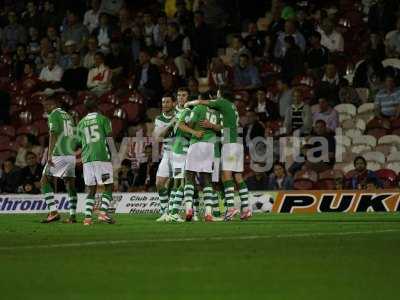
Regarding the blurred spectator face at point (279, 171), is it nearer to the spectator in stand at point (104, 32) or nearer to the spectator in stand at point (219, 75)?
the spectator in stand at point (219, 75)

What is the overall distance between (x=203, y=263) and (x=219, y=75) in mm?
15650

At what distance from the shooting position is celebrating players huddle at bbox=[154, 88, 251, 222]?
59.1 feet

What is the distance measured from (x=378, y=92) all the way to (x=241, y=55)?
12.0ft

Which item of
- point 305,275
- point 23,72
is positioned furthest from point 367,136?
point 305,275

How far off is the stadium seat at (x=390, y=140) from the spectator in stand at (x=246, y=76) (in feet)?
12.2

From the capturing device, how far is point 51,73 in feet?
95.1

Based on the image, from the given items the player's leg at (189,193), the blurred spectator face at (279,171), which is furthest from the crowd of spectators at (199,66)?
the player's leg at (189,193)

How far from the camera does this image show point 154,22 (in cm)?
2866

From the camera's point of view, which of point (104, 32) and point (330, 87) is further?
point (104, 32)

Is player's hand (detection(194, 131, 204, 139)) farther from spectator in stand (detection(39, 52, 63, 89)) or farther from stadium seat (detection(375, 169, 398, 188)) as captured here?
spectator in stand (detection(39, 52, 63, 89))

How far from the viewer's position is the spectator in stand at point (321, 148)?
23328mm

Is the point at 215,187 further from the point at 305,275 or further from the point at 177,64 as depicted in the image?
the point at 305,275

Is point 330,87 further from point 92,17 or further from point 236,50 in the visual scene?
point 92,17

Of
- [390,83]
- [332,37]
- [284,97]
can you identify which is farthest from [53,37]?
[390,83]
